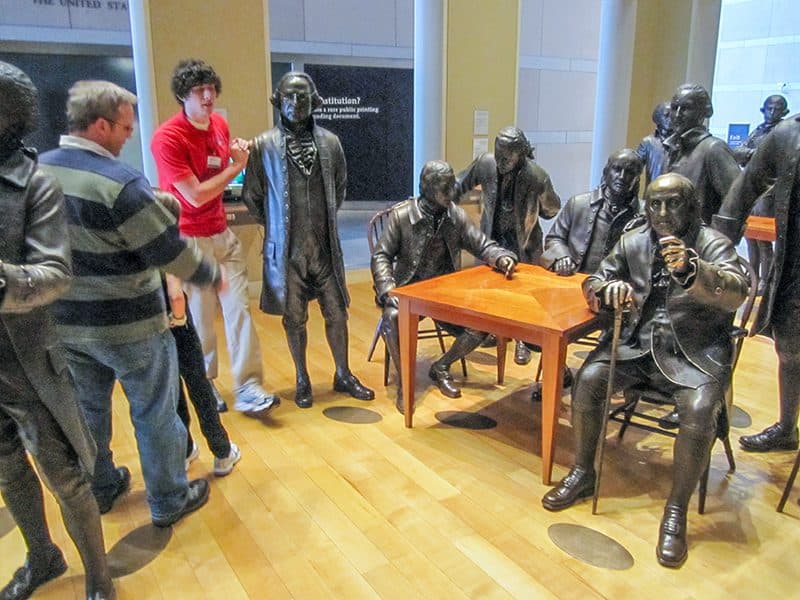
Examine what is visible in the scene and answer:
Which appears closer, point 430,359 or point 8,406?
point 8,406

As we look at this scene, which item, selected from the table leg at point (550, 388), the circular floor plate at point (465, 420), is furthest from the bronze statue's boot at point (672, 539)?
the circular floor plate at point (465, 420)

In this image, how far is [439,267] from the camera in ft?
11.0

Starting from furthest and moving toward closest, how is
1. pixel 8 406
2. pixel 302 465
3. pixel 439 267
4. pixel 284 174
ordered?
pixel 439 267 → pixel 284 174 → pixel 302 465 → pixel 8 406

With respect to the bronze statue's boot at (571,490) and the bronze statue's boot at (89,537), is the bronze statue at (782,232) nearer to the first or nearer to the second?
the bronze statue's boot at (571,490)

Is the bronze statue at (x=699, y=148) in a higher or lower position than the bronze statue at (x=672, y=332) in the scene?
higher

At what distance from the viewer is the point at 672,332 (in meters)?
2.26

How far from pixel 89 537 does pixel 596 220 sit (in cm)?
238

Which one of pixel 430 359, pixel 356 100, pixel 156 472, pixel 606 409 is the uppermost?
pixel 356 100

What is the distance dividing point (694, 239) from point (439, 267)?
1.35m

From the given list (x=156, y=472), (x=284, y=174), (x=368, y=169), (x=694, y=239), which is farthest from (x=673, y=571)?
(x=368, y=169)

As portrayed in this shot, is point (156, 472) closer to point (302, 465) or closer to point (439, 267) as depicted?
point (302, 465)

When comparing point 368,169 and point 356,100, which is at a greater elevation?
point 356,100

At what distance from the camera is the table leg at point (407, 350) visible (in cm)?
288

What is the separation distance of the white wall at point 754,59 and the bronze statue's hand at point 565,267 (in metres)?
7.83
